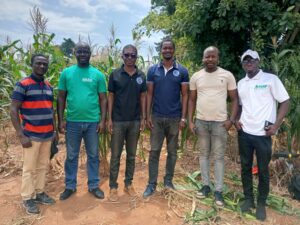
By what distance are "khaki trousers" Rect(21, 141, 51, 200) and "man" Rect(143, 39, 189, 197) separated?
4.17 feet

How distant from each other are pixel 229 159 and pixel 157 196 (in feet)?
6.48

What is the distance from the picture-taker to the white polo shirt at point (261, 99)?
3.29 metres

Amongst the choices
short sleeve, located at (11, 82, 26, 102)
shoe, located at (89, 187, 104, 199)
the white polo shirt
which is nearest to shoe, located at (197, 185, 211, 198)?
the white polo shirt

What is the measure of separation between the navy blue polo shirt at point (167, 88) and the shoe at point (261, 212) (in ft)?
4.62

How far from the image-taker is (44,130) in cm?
348

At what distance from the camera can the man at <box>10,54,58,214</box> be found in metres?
3.33

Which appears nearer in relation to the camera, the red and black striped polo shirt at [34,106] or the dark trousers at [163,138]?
the red and black striped polo shirt at [34,106]

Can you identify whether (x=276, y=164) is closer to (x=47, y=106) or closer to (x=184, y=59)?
(x=184, y=59)

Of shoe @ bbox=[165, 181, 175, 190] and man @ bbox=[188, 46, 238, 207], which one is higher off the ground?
man @ bbox=[188, 46, 238, 207]

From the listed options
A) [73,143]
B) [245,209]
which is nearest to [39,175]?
[73,143]

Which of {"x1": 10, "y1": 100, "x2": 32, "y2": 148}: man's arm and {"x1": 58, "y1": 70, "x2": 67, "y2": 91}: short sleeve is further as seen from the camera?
{"x1": 58, "y1": 70, "x2": 67, "y2": 91}: short sleeve

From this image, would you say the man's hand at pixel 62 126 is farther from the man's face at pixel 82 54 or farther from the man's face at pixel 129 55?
the man's face at pixel 129 55

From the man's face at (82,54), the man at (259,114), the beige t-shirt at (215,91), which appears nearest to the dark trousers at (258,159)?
the man at (259,114)

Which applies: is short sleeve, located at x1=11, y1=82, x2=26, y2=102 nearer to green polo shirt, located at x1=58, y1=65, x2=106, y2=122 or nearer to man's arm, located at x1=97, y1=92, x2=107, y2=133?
green polo shirt, located at x1=58, y1=65, x2=106, y2=122
